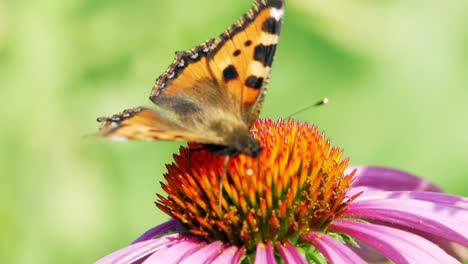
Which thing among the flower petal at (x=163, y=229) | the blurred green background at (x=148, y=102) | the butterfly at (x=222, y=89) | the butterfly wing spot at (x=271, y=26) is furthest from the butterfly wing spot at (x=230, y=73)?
the blurred green background at (x=148, y=102)

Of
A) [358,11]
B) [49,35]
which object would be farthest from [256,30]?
[49,35]

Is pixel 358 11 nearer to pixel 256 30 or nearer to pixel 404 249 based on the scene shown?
pixel 256 30

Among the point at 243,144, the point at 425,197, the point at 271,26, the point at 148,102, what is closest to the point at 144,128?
the point at 243,144

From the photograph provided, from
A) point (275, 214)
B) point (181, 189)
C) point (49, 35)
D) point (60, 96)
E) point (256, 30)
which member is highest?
point (49, 35)

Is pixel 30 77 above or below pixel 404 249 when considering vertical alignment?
above

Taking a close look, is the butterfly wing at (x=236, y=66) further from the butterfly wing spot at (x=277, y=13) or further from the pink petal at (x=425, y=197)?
the pink petal at (x=425, y=197)

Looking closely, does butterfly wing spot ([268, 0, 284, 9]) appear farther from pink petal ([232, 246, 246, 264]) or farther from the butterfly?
pink petal ([232, 246, 246, 264])

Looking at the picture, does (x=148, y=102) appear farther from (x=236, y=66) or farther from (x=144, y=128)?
(x=144, y=128)
